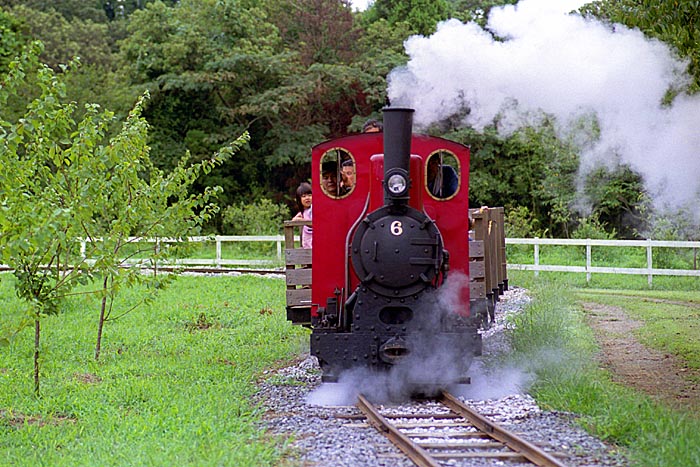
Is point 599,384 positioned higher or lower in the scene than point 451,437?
higher

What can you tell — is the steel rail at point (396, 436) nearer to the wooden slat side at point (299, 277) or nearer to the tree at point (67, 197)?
the wooden slat side at point (299, 277)

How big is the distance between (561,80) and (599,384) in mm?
5638

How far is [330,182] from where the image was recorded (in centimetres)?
929

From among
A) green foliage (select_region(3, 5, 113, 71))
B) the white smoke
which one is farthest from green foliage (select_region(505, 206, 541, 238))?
green foliage (select_region(3, 5, 113, 71))

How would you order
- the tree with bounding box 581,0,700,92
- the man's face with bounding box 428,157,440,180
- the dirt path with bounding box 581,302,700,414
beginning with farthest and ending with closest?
1. the man's face with bounding box 428,157,440,180
2. the dirt path with bounding box 581,302,700,414
3. the tree with bounding box 581,0,700,92

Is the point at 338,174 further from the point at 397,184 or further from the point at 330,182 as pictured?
the point at 397,184

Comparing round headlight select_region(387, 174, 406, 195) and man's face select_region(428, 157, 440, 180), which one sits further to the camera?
man's face select_region(428, 157, 440, 180)

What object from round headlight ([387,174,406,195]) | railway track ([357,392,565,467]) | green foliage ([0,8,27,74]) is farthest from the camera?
green foliage ([0,8,27,74])

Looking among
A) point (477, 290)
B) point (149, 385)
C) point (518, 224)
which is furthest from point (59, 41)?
point (149, 385)

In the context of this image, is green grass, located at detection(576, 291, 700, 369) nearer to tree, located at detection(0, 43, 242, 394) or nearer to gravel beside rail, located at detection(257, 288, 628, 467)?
gravel beside rail, located at detection(257, 288, 628, 467)

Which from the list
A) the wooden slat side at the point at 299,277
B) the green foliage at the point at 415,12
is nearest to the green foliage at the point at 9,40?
the green foliage at the point at 415,12

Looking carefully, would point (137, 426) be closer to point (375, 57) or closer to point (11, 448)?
point (11, 448)

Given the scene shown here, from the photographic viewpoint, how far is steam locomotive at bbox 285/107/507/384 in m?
8.45

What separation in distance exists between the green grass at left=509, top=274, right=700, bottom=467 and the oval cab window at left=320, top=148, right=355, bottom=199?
273 cm
